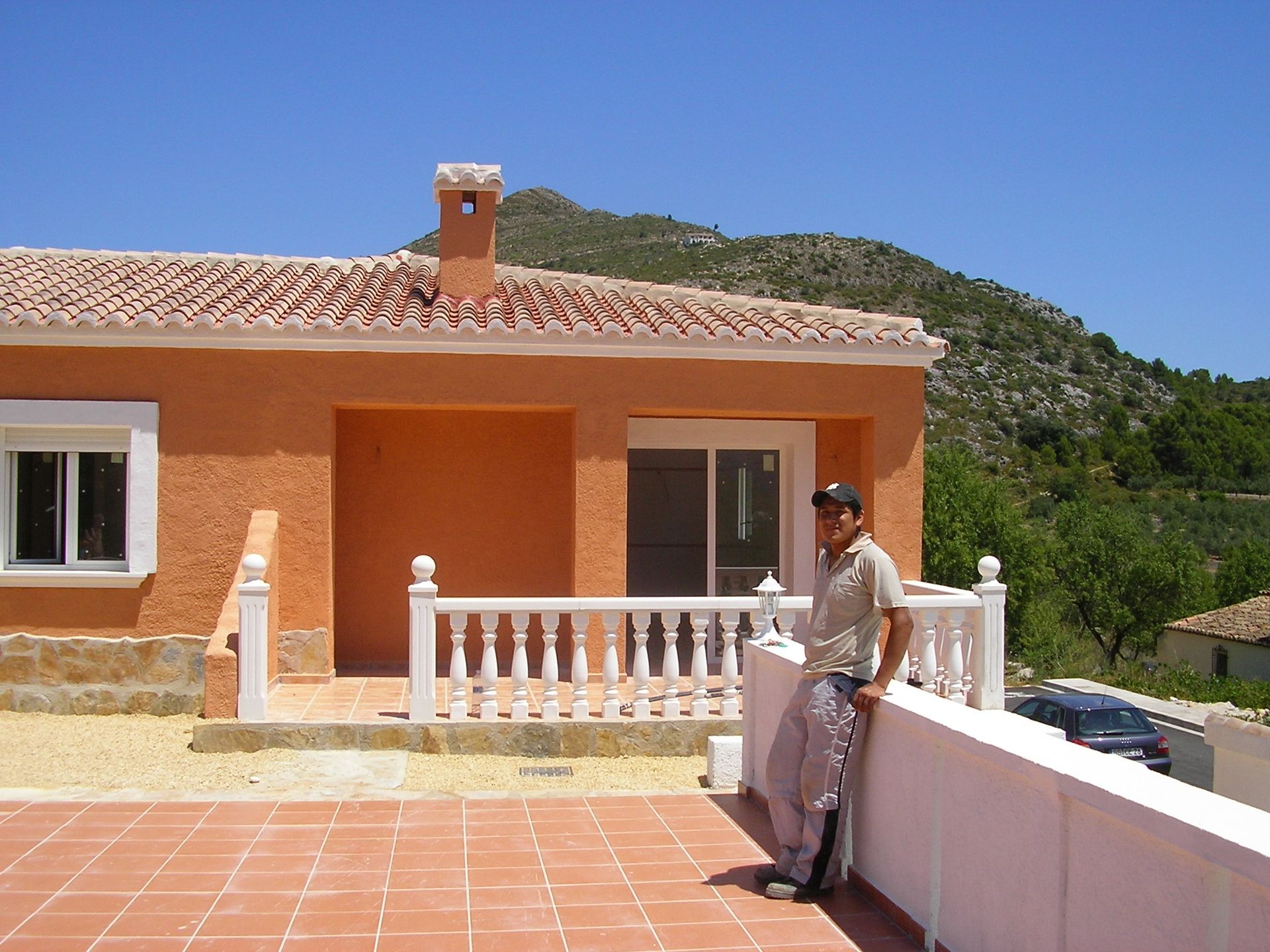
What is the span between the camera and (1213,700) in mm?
38219

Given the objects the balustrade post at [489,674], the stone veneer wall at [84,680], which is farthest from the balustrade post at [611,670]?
the stone veneer wall at [84,680]

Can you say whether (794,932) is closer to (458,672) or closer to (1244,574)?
(458,672)

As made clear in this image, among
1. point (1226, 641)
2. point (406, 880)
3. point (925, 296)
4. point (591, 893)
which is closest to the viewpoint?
point (591, 893)

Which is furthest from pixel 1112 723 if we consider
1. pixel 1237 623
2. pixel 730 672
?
pixel 1237 623

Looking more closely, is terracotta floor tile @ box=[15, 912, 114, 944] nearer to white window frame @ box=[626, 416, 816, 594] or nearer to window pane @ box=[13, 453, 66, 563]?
window pane @ box=[13, 453, 66, 563]

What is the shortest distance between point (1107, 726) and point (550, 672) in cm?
1634

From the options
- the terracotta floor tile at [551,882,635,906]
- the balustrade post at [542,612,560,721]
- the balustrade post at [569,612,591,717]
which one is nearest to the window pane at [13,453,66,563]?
the balustrade post at [542,612,560,721]

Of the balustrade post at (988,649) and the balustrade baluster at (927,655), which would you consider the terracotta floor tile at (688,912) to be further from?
the balustrade post at (988,649)

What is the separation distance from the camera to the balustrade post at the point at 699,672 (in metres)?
8.21

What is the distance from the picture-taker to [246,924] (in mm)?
4547

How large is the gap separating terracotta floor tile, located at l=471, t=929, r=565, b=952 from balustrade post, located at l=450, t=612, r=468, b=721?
350cm

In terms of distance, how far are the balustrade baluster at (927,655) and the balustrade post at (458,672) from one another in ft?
11.1

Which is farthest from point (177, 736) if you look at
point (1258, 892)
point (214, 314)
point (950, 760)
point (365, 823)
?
point (1258, 892)

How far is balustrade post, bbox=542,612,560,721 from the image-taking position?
8023 millimetres
